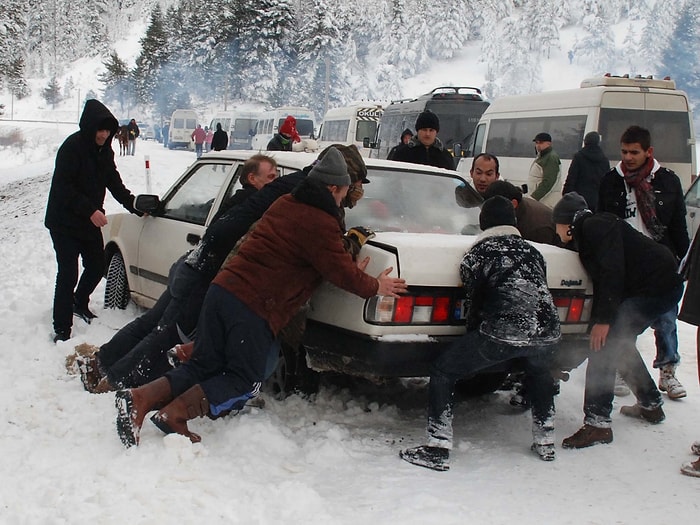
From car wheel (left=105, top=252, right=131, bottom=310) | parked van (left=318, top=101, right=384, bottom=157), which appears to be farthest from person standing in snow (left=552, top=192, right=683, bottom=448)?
parked van (left=318, top=101, right=384, bottom=157)

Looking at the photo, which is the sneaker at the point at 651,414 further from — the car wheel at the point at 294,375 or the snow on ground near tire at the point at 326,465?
the car wheel at the point at 294,375

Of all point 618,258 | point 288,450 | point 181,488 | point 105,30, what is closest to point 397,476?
point 288,450

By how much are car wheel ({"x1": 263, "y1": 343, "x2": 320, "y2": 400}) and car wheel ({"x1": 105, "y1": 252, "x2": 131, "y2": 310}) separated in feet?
7.87

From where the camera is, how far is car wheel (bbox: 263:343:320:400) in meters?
4.53

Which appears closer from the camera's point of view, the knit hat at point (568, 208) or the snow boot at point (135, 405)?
the snow boot at point (135, 405)

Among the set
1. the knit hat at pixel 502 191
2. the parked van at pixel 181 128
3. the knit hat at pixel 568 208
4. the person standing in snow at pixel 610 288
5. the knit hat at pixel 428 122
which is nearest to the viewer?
the person standing in snow at pixel 610 288

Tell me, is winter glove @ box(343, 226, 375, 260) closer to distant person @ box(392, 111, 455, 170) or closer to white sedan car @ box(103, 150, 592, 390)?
white sedan car @ box(103, 150, 592, 390)

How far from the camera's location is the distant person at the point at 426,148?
7.30 meters

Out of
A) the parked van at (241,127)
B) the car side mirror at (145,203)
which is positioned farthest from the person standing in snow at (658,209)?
the parked van at (241,127)

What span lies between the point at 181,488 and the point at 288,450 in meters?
0.75

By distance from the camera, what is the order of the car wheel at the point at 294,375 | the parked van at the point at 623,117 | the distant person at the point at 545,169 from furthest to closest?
1. the parked van at the point at 623,117
2. the distant person at the point at 545,169
3. the car wheel at the point at 294,375

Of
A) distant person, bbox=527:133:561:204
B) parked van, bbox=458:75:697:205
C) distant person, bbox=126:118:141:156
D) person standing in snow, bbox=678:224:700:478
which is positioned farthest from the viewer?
distant person, bbox=126:118:141:156

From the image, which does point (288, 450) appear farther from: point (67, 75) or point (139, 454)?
point (67, 75)

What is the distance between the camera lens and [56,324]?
5660 millimetres
